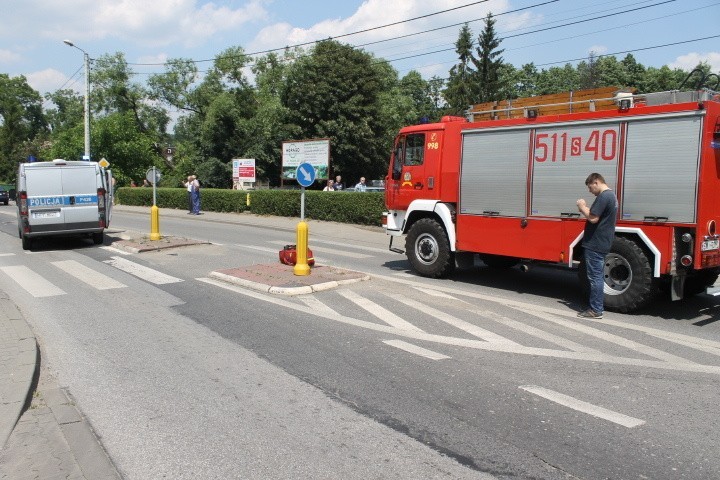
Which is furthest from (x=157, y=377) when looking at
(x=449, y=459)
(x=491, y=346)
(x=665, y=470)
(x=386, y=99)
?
(x=386, y=99)

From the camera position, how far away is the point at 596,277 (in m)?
7.62

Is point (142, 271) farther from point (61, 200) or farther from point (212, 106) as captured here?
point (212, 106)

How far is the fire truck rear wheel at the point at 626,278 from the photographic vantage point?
7715mm

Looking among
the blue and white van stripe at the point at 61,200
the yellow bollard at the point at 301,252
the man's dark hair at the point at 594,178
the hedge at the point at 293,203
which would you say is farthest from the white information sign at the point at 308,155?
the man's dark hair at the point at 594,178

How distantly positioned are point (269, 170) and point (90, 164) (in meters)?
32.2

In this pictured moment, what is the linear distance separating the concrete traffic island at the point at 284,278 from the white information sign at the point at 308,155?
48.3 ft

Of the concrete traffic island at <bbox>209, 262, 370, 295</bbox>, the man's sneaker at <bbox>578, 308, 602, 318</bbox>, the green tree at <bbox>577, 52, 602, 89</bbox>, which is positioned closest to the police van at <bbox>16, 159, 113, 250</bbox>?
the concrete traffic island at <bbox>209, 262, 370, 295</bbox>

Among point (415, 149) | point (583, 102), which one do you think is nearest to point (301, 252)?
point (415, 149)

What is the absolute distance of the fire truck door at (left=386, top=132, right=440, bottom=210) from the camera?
10.6 metres

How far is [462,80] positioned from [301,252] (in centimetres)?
5345

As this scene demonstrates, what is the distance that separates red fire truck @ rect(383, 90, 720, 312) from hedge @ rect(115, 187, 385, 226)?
9806mm

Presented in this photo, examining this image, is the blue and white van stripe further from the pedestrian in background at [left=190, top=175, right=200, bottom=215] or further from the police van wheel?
the pedestrian in background at [left=190, top=175, right=200, bottom=215]

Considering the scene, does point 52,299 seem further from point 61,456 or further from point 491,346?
point 491,346

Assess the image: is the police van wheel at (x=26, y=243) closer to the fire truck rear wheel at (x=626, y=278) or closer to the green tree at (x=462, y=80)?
the fire truck rear wheel at (x=626, y=278)
